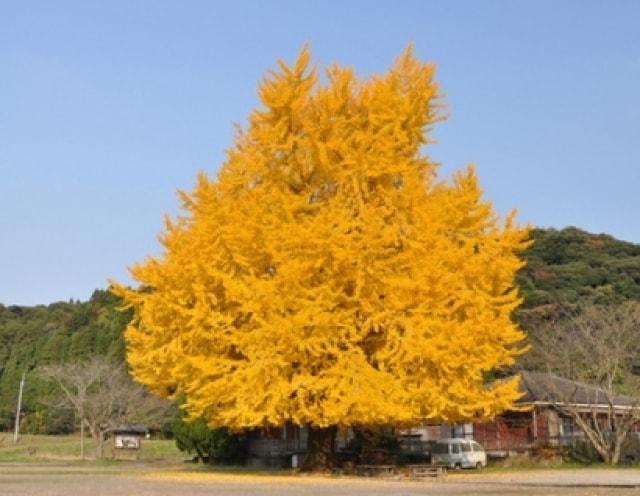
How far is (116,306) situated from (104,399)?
1464 cm

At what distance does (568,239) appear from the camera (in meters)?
76.1

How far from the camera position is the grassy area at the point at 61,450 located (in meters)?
46.3

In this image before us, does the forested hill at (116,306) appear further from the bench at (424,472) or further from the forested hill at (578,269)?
the bench at (424,472)

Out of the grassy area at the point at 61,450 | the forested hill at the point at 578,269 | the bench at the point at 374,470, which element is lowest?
the bench at the point at 374,470

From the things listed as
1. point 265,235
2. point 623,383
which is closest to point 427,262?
point 265,235

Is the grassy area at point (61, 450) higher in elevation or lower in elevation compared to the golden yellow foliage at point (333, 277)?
lower

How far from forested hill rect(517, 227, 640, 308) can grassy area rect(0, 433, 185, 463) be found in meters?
25.6

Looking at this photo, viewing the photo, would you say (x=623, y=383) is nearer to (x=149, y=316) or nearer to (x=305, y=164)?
(x=305, y=164)

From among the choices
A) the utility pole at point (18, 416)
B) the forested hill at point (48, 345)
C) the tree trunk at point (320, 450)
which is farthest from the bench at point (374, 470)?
the utility pole at point (18, 416)

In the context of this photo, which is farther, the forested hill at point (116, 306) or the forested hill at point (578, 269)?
the forested hill at point (116, 306)

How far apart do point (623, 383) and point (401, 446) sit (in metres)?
9.97

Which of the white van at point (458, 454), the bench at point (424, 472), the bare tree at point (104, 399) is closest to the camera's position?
the bench at point (424, 472)

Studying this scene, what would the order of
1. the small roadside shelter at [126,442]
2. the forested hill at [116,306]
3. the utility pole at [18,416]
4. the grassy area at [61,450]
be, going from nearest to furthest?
the grassy area at [61,450] → the small roadside shelter at [126,442] → the utility pole at [18,416] → the forested hill at [116,306]

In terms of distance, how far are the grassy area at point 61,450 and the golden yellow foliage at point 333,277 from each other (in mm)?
21734
